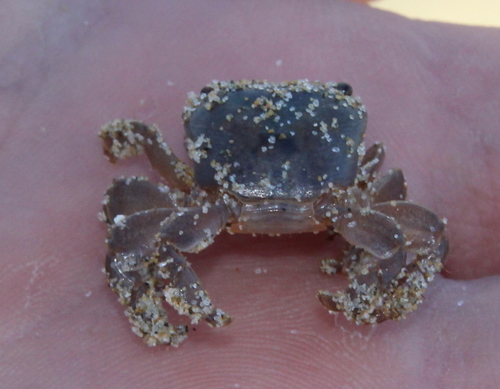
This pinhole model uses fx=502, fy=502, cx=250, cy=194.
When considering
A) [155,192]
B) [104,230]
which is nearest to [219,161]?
[155,192]

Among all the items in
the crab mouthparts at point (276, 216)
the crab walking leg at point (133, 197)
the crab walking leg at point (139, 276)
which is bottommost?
the crab walking leg at point (139, 276)

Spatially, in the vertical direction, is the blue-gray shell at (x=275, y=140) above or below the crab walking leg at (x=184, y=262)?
above

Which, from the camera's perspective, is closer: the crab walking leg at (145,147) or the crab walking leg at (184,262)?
the crab walking leg at (184,262)

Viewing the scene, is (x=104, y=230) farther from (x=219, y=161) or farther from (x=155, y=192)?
(x=219, y=161)

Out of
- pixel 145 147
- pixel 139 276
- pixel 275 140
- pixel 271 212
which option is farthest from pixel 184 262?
pixel 145 147

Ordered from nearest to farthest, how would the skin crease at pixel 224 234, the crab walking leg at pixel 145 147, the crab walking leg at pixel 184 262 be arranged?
the crab walking leg at pixel 184 262 < the skin crease at pixel 224 234 < the crab walking leg at pixel 145 147

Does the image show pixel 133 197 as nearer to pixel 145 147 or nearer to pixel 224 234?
pixel 145 147

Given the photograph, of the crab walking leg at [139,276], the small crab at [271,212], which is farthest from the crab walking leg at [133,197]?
the crab walking leg at [139,276]

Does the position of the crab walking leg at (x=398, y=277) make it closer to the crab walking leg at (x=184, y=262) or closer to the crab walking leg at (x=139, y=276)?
the crab walking leg at (x=184, y=262)
